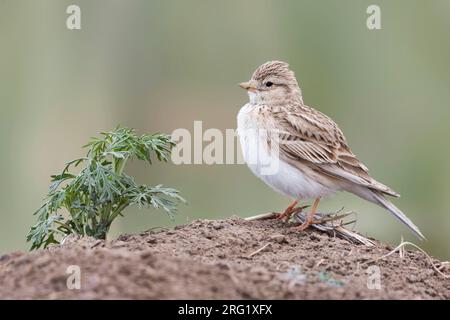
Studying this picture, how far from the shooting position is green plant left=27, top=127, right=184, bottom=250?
543 centimetres

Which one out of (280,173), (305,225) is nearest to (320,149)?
(280,173)

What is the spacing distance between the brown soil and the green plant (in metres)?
0.25

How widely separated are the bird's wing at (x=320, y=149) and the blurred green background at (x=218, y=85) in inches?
132

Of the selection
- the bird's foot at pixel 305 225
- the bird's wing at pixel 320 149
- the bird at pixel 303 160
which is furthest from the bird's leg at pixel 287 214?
the bird's wing at pixel 320 149

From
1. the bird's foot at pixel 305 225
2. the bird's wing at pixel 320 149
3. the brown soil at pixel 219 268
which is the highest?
the bird's wing at pixel 320 149

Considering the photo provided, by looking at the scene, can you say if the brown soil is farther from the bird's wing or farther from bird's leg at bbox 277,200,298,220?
the bird's wing

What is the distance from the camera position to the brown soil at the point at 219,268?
3.95 metres

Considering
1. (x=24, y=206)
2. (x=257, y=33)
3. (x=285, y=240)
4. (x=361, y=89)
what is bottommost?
(x=24, y=206)

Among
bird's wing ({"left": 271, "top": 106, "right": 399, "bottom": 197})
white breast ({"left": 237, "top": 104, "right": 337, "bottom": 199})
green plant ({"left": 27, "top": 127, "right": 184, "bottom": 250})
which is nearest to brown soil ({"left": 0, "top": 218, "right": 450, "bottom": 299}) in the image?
green plant ({"left": 27, "top": 127, "right": 184, "bottom": 250})

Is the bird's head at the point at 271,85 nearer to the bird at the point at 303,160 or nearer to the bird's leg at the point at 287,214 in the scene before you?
the bird at the point at 303,160

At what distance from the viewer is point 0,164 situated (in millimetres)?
10086
